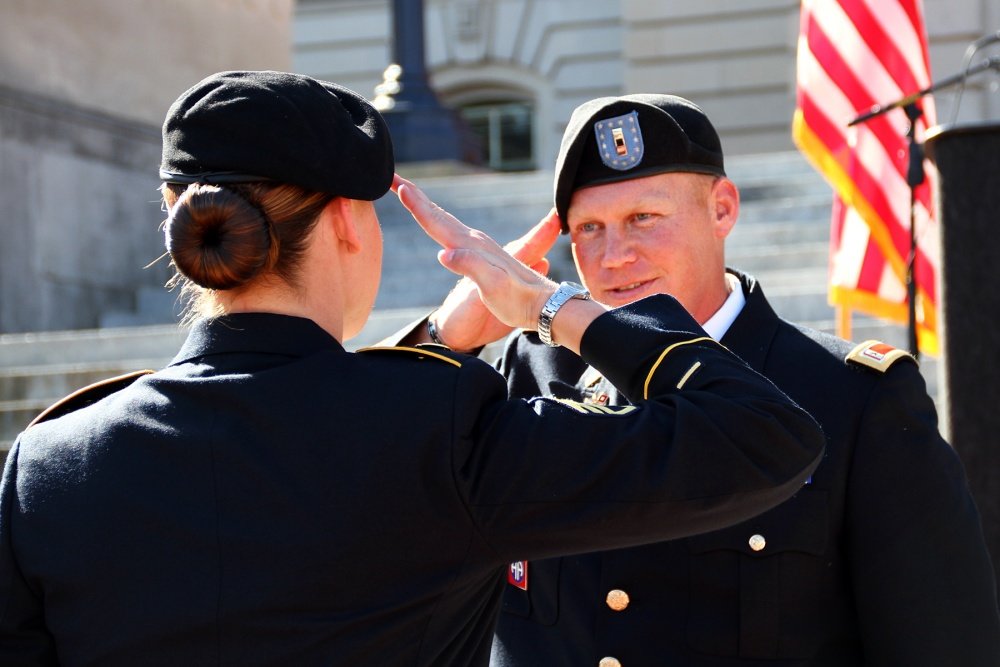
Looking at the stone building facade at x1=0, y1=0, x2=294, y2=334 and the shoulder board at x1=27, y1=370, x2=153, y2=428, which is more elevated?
the stone building facade at x1=0, y1=0, x2=294, y2=334

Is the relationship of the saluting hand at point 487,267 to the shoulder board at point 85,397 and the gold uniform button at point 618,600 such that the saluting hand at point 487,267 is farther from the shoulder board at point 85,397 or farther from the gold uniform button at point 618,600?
the gold uniform button at point 618,600

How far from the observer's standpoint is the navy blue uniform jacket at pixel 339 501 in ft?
5.41

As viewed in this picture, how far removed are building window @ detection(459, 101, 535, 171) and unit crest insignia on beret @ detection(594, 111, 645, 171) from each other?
15.7 meters

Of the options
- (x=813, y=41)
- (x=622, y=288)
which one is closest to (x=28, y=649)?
(x=622, y=288)

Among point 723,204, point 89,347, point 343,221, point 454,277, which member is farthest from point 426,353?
point 454,277

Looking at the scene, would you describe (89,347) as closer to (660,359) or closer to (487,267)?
(487,267)

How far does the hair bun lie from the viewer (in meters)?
1.67

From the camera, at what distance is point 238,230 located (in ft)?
5.47

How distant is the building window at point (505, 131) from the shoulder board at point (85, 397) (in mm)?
16480

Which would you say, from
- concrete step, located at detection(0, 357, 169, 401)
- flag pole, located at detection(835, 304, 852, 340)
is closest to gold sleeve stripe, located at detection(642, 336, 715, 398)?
flag pole, located at detection(835, 304, 852, 340)

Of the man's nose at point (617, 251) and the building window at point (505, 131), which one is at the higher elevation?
the building window at point (505, 131)

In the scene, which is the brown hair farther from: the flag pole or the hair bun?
the flag pole

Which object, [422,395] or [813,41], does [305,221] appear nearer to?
[422,395]

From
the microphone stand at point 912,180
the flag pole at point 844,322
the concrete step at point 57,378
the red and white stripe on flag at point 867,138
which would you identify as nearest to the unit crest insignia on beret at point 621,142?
the microphone stand at point 912,180
